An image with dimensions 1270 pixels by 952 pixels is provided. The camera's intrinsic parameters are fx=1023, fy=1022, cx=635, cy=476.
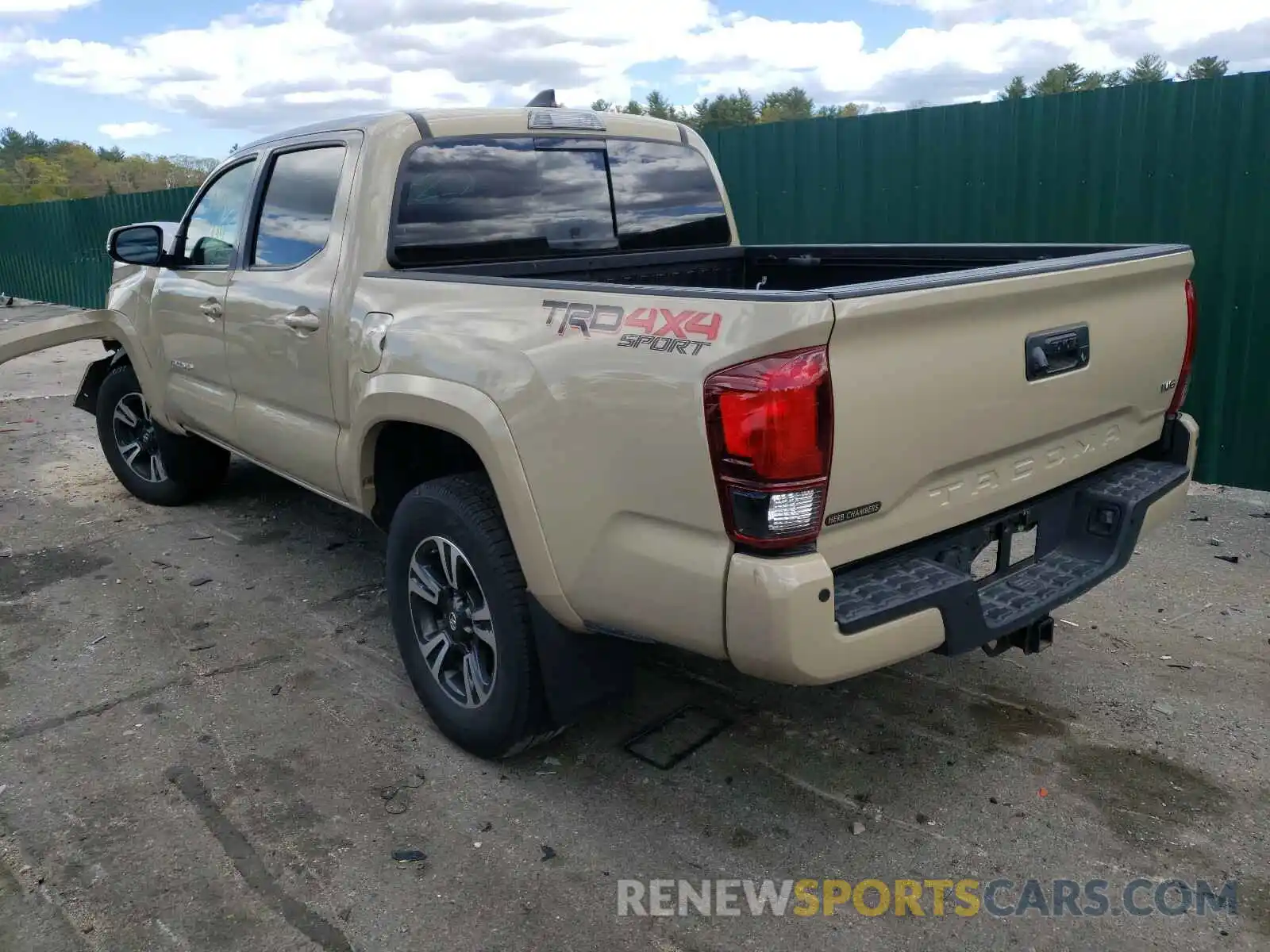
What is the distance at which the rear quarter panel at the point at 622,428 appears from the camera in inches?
92.0

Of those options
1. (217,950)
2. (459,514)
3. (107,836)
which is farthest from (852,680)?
(107,836)

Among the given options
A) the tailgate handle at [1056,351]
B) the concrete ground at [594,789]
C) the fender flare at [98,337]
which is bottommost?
the concrete ground at [594,789]

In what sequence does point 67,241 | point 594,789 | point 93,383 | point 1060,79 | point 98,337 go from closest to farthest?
point 594,789 < point 98,337 < point 93,383 < point 67,241 < point 1060,79

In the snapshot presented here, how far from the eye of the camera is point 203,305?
471 cm

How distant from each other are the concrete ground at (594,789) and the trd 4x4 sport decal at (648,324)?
142cm

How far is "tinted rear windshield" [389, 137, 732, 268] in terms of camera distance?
3.71 meters

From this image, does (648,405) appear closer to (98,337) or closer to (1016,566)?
(1016,566)

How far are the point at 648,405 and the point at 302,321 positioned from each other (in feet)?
6.41

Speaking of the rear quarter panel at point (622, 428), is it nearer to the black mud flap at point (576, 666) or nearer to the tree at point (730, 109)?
the black mud flap at point (576, 666)

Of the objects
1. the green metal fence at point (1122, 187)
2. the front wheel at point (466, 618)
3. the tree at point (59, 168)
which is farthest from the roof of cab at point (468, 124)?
the tree at point (59, 168)

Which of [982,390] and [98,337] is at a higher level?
[982,390]

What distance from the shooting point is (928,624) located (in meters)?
2.48

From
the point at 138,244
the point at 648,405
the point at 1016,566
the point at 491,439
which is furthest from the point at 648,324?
the point at 138,244

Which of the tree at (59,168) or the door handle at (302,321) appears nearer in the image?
the door handle at (302,321)
